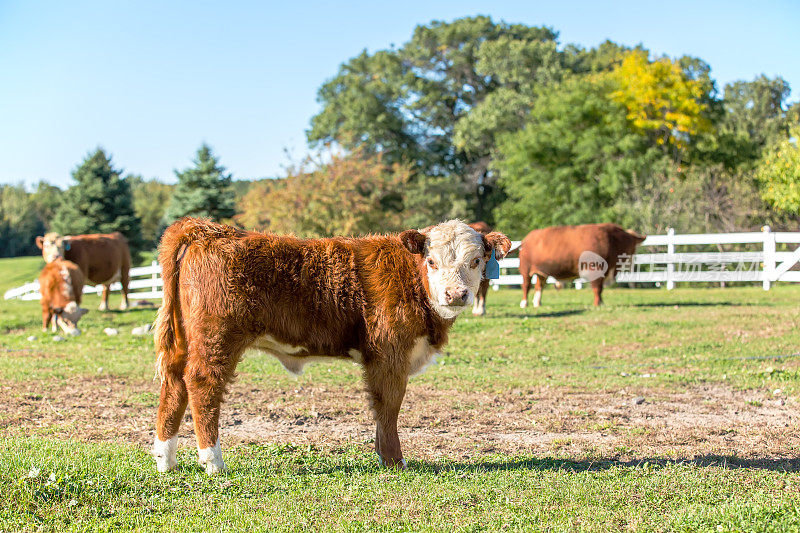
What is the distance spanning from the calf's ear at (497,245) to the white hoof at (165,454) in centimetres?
277

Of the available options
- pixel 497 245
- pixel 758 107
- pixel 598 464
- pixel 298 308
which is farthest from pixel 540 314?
pixel 758 107

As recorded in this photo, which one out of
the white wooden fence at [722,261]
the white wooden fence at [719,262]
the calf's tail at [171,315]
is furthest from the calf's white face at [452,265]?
the white wooden fence at [722,261]

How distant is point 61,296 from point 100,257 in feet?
17.4

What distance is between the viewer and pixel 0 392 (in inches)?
304

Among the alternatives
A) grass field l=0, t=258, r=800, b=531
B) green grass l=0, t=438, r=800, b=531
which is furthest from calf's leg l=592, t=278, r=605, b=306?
green grass l=0, t=438, r=800, b=531

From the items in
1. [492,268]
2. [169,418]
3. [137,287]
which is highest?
[492,268]

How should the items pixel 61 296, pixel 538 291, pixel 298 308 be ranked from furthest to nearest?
1. pixel 538 291
2. pixel 61 296
3. pixel 298 308

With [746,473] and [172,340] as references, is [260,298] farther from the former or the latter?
[746,473]

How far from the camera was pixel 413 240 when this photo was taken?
5.20 metres

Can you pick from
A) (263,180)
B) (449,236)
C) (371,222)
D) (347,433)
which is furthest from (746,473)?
(263,180)

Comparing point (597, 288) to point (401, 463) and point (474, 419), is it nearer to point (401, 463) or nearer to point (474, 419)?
point (474, 419)

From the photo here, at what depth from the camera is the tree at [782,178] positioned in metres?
30.7

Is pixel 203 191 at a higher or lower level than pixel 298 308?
higher

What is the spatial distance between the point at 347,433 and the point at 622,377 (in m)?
4.39
